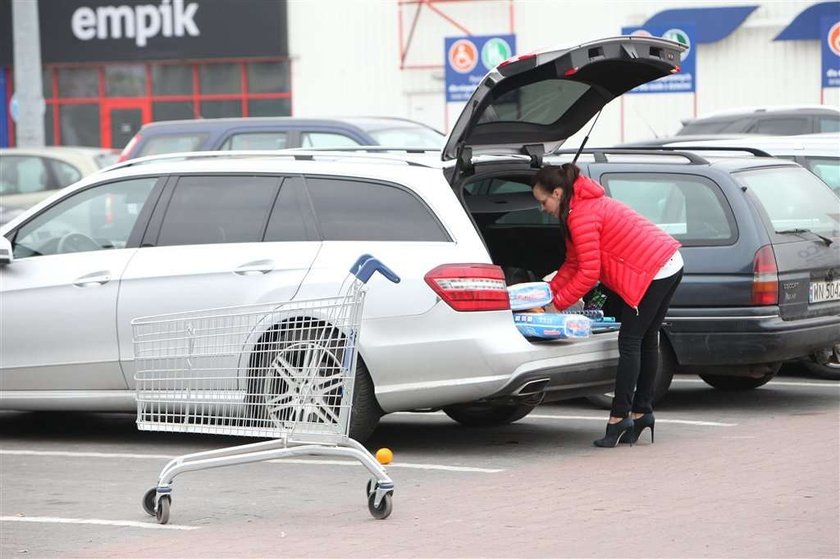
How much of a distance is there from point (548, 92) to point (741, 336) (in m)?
2.05

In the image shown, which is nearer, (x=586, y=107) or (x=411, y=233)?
(x=411, y=233)

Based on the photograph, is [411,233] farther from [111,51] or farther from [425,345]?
[111,51]

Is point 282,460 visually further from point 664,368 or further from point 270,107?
point 270,107

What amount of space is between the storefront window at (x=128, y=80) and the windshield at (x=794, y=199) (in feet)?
90.2

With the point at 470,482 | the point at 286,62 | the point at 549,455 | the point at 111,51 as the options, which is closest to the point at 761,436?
the point at 549,455

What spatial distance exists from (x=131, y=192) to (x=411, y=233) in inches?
75.9

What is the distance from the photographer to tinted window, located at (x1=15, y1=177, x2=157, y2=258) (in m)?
9.08

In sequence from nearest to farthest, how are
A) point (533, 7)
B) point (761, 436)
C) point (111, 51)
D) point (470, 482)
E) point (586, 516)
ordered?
point (586, 516)
point (470, 482)
point (761, 436)
point (533, 7)
point (111, 51)

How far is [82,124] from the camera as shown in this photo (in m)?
36.2

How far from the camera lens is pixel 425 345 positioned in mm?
8094

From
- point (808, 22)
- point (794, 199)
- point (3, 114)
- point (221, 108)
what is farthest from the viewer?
point (3, 114)

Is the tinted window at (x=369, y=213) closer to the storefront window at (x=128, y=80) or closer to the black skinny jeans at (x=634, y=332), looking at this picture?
the black skinny jeans at (x=634, y=332)

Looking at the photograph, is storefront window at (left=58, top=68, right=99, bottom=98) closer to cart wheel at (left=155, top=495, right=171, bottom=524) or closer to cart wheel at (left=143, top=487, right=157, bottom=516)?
cart wheel at (left=143, top=487, right=157, bottom=516)

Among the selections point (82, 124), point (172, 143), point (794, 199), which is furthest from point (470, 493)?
point (82, 124)
